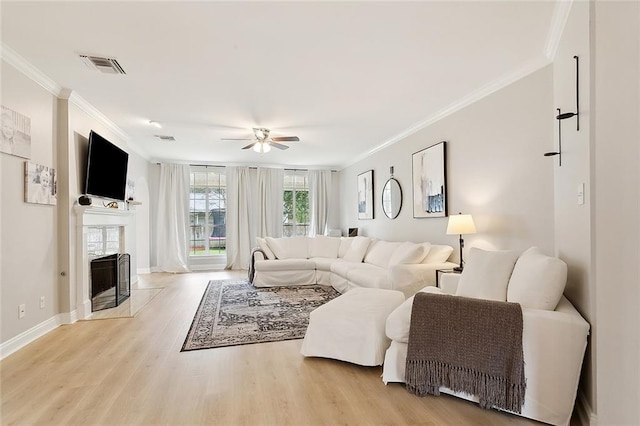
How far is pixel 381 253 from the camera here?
5.13m

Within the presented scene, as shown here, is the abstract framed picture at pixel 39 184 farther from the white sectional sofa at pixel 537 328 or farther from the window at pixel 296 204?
the window at pixel 296 204

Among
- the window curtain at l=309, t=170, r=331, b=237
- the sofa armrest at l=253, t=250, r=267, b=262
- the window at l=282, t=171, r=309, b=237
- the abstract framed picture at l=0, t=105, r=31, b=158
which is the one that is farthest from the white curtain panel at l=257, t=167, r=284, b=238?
the abstract framed picture at l=0, t=105, r=31, b=158

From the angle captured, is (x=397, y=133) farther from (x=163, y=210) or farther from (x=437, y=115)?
(x=163, y=210)

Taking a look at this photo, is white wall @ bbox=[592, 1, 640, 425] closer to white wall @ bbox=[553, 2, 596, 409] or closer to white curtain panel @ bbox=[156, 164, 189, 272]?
white wall @ bbox=[553, 2, 596, 409]

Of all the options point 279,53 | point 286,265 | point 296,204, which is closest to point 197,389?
point 279,53

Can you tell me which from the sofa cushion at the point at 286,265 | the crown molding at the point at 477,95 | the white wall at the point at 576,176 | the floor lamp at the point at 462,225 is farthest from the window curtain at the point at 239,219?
the white wall at the point at 576,176

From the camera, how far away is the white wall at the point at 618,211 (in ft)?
4.06

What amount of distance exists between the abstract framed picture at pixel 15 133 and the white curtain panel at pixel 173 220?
15.1 feet

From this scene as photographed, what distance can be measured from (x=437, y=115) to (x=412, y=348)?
3.35 m

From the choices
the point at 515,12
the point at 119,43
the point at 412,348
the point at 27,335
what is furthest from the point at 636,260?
the point at 27,335

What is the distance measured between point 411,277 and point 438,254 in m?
0.53

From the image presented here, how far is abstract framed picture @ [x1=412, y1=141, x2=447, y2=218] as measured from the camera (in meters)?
4.41

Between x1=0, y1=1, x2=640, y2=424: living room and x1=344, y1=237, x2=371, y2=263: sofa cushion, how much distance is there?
0.67 meters

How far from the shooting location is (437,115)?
4445mm
